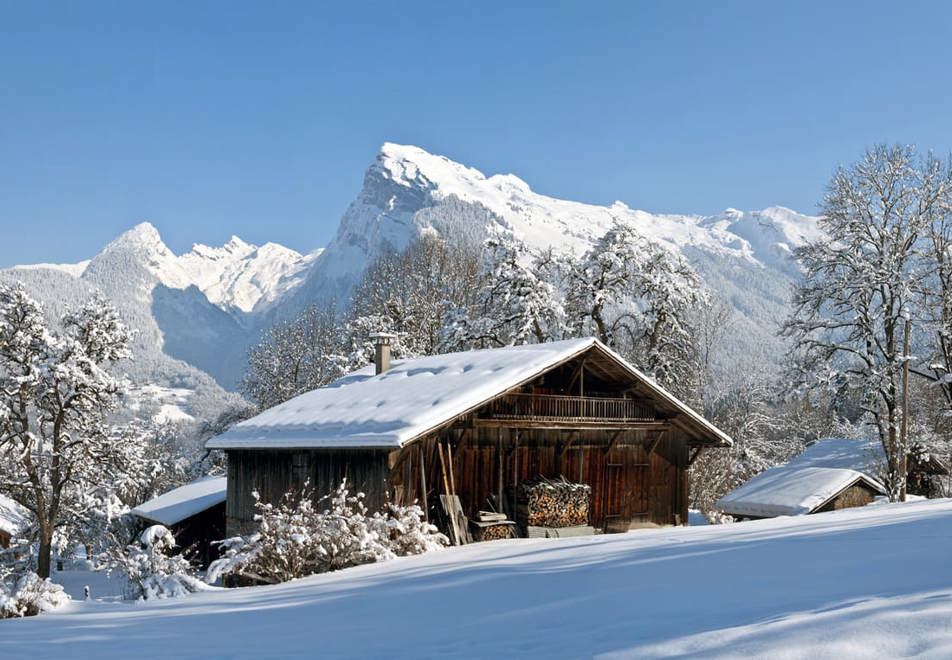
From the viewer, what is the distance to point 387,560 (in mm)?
16062

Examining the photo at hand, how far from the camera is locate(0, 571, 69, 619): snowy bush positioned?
12.0 m

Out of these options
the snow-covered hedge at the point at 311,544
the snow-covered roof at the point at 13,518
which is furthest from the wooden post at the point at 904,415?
the snow-covered roof at the point at 13,518

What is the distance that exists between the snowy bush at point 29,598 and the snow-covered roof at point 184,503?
17834 mm

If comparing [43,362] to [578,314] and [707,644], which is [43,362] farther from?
[707,644]

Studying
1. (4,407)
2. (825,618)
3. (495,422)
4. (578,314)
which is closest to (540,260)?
(578,314)

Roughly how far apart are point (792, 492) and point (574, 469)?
14533 mm

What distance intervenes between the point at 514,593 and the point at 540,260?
33.1 metres

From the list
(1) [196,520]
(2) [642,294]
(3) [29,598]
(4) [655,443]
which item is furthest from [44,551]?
(2) [642,294]

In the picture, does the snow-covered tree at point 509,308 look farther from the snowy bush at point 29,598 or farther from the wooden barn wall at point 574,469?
the snowy bush at point 29,598

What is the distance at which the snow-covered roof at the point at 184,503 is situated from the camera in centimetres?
3045

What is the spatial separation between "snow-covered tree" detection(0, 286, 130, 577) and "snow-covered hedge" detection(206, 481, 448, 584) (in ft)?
43.0

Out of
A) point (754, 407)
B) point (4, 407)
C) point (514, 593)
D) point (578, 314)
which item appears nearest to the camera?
point (514, 593)

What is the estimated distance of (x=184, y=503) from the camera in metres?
32.1

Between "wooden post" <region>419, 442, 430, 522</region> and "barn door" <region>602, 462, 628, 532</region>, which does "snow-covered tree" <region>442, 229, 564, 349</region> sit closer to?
"barn door" <region>602, 462, 628, 532</region>
